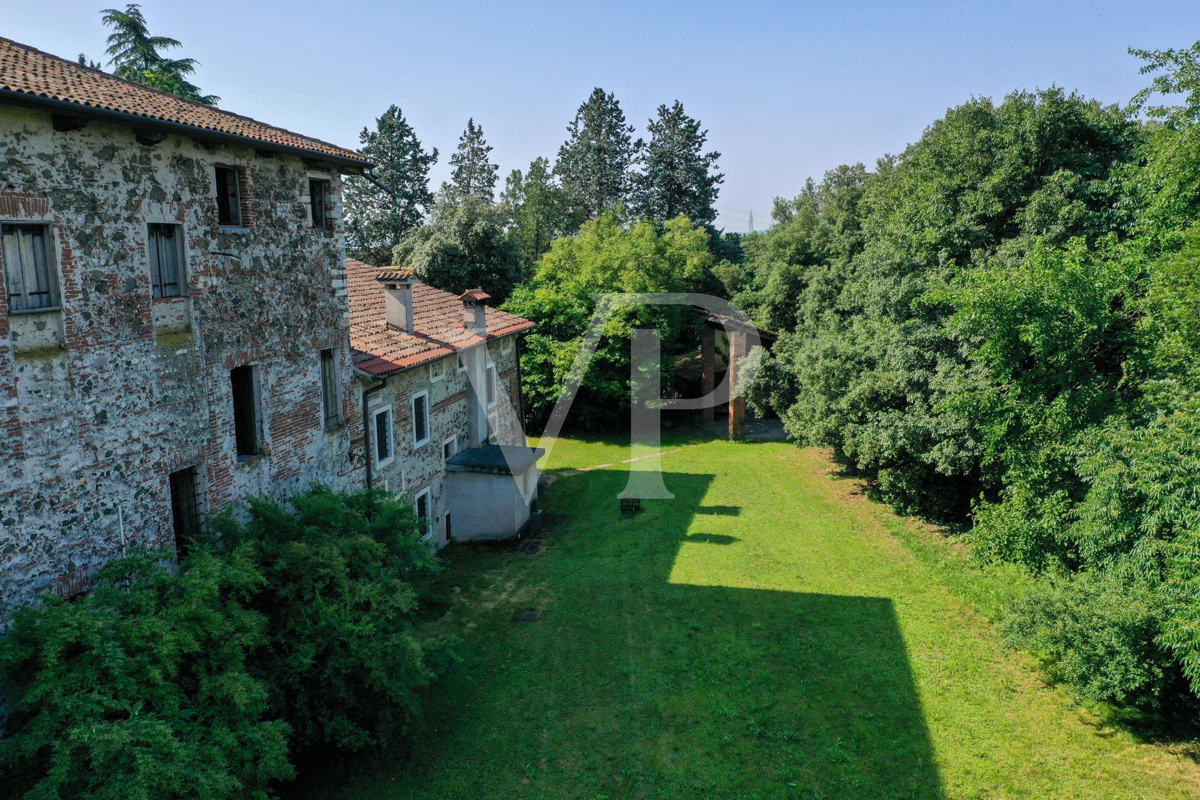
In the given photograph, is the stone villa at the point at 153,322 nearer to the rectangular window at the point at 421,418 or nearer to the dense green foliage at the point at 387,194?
the rectangular window at the point at 421,418

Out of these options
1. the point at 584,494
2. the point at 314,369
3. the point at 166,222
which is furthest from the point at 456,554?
the point at 166,222

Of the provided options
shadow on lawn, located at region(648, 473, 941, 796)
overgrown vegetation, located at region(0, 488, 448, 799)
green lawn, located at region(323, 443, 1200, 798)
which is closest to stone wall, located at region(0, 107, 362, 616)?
overgrown vegetation, located at region(0, 488, 448, 799)

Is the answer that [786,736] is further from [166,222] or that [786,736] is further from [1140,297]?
[166,222]

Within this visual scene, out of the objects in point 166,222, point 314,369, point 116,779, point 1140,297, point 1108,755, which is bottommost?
point 1108,755

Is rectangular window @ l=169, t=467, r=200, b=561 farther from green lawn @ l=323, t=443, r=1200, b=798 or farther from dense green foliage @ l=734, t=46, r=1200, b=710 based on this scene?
dense green foliage @ l=734, t=46, r=1200, b=710

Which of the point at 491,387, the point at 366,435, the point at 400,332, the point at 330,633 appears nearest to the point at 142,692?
the point at 330,633

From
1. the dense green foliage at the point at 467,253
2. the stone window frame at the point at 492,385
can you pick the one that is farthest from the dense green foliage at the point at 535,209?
the stone window frame at the point at 492,385

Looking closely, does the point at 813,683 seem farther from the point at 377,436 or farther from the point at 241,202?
the point at 241,202
